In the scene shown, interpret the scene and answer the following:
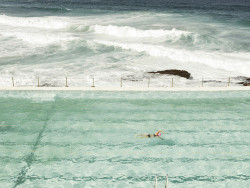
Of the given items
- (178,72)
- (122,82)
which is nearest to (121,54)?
(178,72)

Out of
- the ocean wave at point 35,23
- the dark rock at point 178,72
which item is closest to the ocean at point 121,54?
the dark rock at point 178,72

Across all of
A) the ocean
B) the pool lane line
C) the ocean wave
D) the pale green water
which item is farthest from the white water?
the pool lane line

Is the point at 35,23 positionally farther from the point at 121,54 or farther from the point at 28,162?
the point at 28,162

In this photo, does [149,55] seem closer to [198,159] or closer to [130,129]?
[130,129]

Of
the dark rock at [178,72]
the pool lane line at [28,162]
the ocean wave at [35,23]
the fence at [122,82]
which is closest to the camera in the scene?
the pool lane line at [28,162]

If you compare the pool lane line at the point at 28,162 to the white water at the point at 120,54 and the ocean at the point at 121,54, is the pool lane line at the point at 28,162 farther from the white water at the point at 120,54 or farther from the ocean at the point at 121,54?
the white water at the point at 120,54

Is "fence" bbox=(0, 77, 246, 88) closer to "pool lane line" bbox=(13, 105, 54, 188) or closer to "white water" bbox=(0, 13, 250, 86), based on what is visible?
"white water" bbox=(0, 13, 250, 86)

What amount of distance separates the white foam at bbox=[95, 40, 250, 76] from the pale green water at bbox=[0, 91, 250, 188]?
9.48 metres

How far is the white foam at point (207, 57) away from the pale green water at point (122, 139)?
948 centimetres

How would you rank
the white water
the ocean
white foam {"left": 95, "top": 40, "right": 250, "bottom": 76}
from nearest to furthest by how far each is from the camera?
1. the ocean
2. the white water
3. white foam {"left": 95, "top": 40, "right": 250, "bottom": 76}

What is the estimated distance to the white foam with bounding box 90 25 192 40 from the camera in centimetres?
3962

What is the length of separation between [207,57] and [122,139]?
19225mm

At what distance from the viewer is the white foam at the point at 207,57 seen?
26.0m

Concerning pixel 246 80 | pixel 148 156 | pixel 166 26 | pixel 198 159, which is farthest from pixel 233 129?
pixel 166 26
